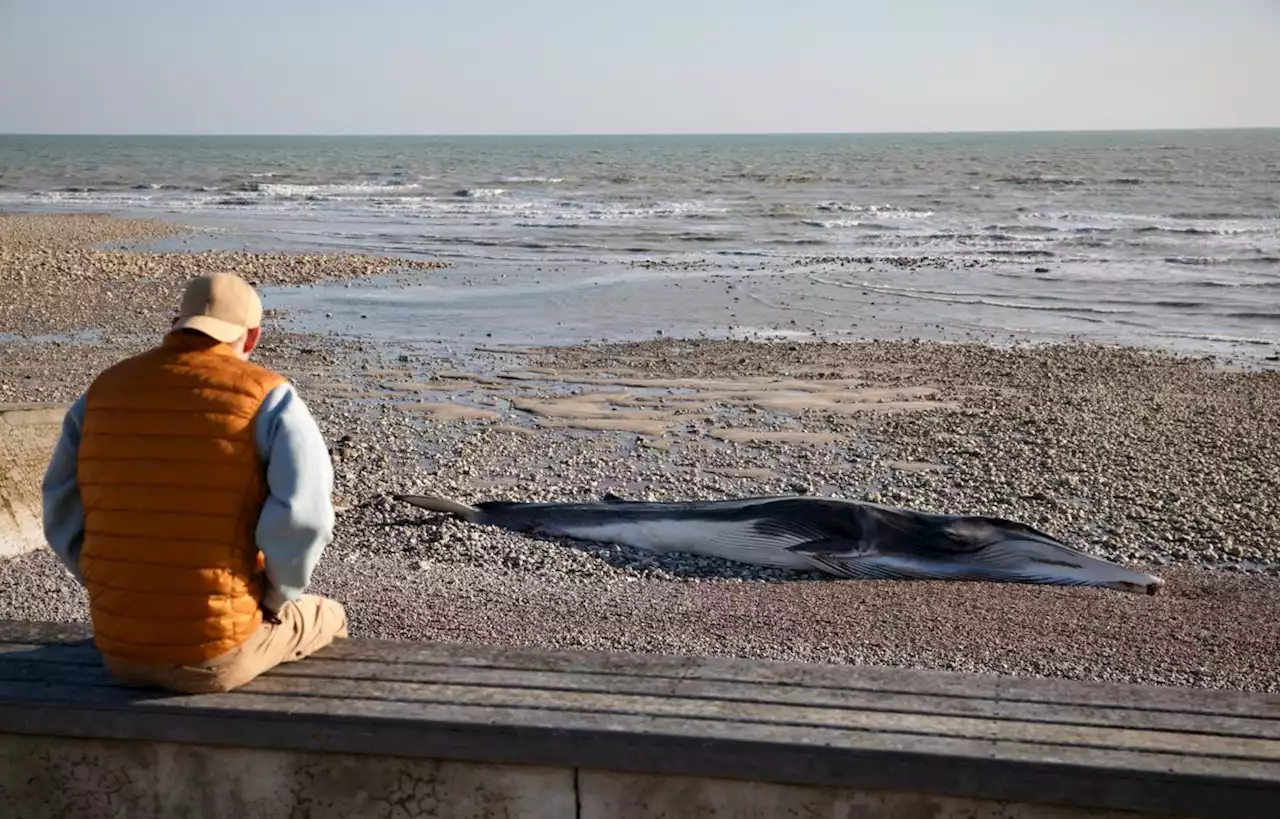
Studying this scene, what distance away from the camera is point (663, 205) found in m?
43.7

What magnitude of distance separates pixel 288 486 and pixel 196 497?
0.76 feet

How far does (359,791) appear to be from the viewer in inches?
136

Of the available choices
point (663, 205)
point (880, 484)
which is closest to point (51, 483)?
point (880, 484)

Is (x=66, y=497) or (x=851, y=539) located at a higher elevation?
(x=66, y=497)

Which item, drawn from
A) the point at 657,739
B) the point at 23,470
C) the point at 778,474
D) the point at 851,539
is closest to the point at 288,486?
the point at 657,739

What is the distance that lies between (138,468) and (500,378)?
10147mm

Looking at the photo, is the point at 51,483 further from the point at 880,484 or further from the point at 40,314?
the point at 40,314

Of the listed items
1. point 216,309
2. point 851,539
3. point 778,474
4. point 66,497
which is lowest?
point 778,474

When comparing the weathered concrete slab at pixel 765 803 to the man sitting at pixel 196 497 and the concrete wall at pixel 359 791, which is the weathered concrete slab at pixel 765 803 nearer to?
the concrete wall at pixel 359 791

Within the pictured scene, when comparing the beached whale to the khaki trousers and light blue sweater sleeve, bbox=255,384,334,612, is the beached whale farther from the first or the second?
light blue sweater sleeve, bbox=255,384,334,612

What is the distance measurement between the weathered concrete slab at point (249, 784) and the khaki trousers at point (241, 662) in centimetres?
16

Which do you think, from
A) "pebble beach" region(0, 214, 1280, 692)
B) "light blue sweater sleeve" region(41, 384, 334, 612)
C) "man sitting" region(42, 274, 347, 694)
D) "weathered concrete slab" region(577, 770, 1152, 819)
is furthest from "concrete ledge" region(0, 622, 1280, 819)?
"pebble beach" region(0, 214, 1280, 692)

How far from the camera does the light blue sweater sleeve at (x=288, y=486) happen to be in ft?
11.1

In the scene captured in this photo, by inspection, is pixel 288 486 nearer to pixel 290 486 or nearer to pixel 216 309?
pixel 290 486
